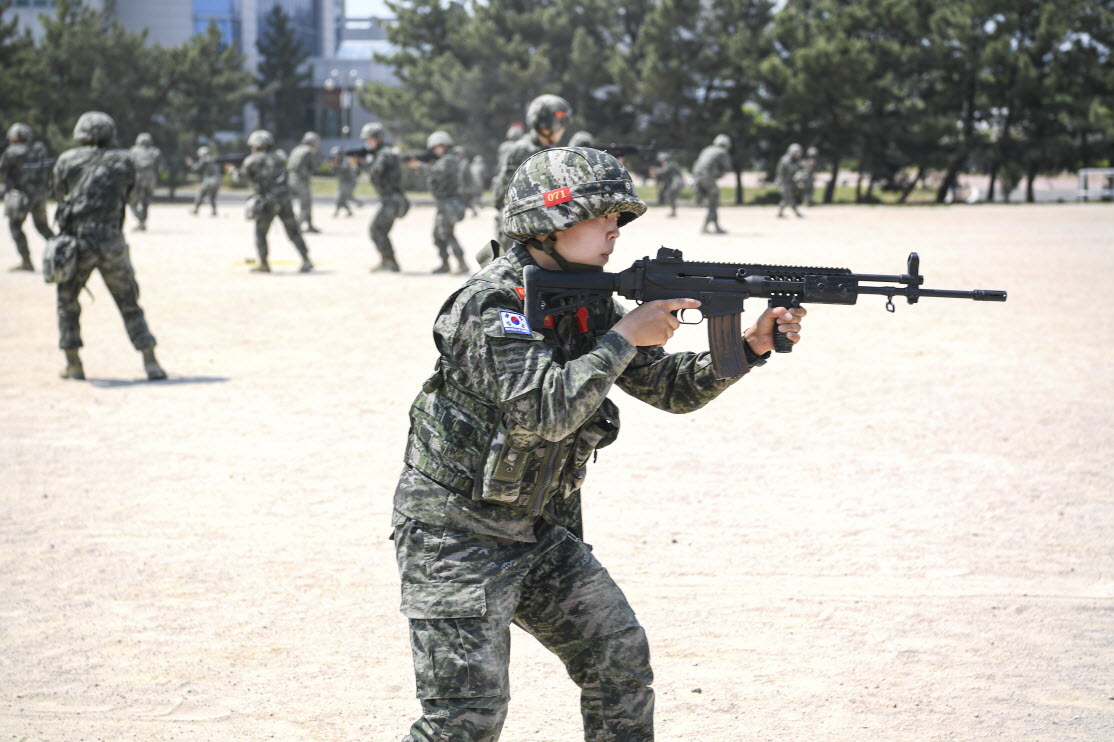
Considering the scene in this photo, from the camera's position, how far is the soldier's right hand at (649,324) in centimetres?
315

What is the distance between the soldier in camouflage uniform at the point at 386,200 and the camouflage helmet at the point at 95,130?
27.3 feet

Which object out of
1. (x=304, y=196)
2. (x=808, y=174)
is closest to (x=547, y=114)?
(x=304, y=196)

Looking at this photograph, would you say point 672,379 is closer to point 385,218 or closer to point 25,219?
point 385,218

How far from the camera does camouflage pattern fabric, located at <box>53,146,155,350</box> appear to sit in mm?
10305

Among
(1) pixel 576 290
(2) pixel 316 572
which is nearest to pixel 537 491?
(1) pixel 576 290

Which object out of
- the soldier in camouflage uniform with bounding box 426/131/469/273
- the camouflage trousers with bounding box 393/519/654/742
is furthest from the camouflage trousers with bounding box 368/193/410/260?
the camouflage trousers with bounding box 393/519/654/742

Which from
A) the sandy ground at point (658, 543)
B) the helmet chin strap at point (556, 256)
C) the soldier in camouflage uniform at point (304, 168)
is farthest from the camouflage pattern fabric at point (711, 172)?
the helmet chin strap at point (556, 256)

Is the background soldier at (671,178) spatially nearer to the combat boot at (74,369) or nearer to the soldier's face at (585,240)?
the combat boot at (74,369)

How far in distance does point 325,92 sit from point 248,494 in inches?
3354

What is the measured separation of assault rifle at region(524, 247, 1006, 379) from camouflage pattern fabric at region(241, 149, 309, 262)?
16048 millimetres

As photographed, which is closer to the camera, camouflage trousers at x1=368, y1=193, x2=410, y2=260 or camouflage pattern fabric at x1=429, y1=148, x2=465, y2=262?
camouflage pattern fabric at x1=429, y1=148, x2=465, y2=262

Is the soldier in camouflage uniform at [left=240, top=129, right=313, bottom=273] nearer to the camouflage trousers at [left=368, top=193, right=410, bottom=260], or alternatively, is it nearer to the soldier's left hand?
the camouflage trousers at [left=368, top=193, right=410, bottom=260]

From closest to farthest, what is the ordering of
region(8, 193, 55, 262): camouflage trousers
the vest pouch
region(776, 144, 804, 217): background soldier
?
the vest pouch → region(8, 193, 55, 262): camouflage trousers → region(776, 144, 804, 217): background soldier

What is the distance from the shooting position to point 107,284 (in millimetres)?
10344
